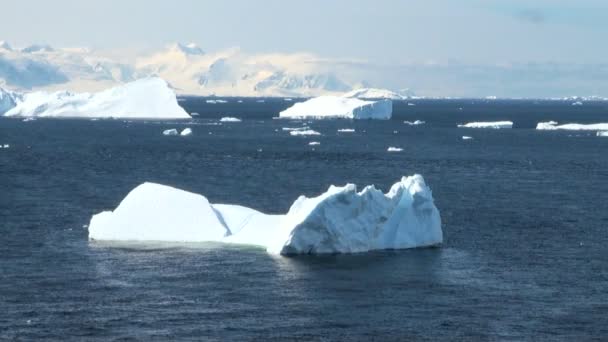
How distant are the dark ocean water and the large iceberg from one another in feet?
2.92

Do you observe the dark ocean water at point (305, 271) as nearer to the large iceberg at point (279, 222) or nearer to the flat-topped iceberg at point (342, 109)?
the large iceberg at point (279, 222)

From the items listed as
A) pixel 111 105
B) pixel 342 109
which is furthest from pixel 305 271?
pixel 342 109

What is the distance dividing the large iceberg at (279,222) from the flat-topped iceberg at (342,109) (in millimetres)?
99674

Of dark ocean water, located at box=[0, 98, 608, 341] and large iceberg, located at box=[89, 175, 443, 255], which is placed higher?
large iceberg, located at box=[89, 175, 443, 255]

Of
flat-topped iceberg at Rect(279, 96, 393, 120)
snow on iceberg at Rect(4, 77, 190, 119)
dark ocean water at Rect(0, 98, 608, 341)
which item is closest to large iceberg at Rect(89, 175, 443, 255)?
dark ocean water at Rect(0, 98, 608, 341)

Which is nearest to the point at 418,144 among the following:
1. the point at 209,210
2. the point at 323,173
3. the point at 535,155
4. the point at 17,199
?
the point at 535,155

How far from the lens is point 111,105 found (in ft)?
443

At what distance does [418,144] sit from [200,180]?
126ft

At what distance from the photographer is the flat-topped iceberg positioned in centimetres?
14350

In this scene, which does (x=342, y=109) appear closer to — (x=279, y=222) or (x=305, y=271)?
(x=279, y=222)

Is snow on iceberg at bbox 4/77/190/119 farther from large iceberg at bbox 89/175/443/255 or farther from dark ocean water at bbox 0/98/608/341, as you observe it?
large iceberg at bbox 89/175/443/255

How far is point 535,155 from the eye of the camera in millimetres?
85375

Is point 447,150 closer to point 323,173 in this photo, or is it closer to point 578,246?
point 323,173

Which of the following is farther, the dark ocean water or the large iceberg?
the large iceberg
